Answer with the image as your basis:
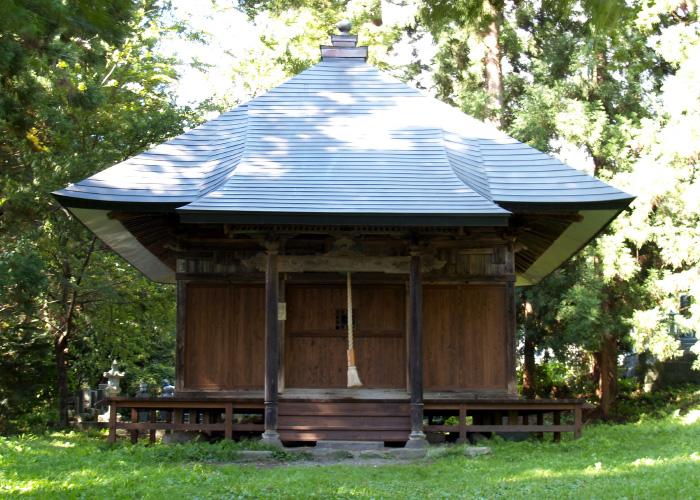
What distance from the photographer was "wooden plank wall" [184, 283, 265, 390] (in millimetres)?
11648

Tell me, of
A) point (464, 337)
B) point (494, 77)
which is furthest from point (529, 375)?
point (464, 337)

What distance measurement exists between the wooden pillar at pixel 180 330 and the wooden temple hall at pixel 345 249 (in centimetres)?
2

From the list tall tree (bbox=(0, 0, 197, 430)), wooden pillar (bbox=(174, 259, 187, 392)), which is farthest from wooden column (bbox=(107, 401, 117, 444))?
tall tree (bbox=(0, 0, 197, 430))

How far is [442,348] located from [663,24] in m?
12.4

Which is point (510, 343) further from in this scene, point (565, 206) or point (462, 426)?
point (565, 206)

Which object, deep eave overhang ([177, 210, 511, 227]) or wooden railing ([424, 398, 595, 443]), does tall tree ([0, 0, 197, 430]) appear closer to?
deep eave overhang ([177, 210, 511, 227])

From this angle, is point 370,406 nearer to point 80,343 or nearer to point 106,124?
point 106,124

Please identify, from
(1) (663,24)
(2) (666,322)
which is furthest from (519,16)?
(2) (666,322)

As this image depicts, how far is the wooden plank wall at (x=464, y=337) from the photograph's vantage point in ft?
38.1

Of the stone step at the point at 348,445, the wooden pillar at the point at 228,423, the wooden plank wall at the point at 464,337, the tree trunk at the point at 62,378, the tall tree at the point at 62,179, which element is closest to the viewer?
the stone step at the point at 348,445

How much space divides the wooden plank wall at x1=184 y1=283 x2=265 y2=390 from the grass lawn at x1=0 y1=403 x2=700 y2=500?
181 cm

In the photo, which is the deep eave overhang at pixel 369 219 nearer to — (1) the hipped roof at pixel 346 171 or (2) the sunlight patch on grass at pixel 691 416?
(1) the hipped roof at pixel 346 171

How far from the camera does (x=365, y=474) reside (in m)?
8.19

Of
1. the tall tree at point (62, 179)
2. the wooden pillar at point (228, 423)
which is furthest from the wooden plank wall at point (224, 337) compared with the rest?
the tall tree at point (62, 179)
